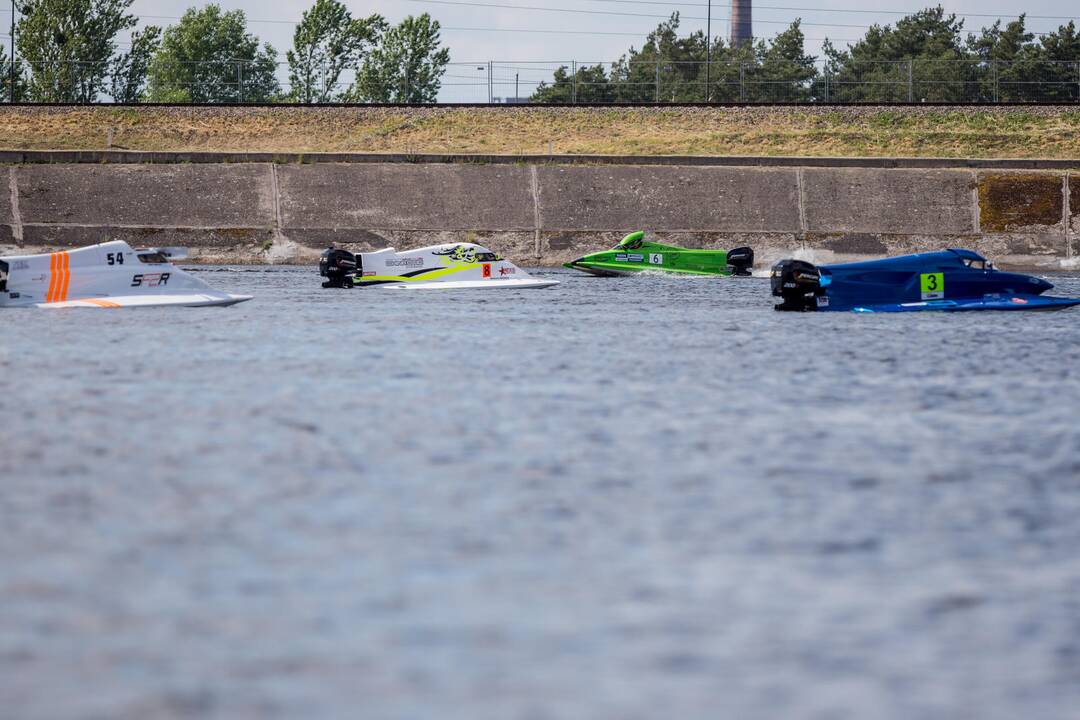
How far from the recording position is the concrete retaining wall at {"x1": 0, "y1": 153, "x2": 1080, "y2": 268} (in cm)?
6588

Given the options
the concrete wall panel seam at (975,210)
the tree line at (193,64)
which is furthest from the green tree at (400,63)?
the concrete wall panel seam at (975,210)

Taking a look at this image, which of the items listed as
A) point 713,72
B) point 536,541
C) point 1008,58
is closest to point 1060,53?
point 1008,58

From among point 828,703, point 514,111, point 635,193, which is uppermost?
point 514,111

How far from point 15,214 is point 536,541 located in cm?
6150

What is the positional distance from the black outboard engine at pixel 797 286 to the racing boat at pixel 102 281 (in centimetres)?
1424

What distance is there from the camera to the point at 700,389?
70.7 ft

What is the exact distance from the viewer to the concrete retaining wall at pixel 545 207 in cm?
6588

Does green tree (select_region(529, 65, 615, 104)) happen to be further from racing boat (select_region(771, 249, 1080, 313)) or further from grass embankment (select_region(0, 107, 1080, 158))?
racing boat (select_region(771, 249, 1080, 313))

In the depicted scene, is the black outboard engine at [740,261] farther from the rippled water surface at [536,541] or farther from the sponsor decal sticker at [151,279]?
the rippled water surface at [536,541]

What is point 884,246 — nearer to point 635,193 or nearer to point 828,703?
point 635,193

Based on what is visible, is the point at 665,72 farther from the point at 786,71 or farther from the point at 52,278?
the point at 52,278

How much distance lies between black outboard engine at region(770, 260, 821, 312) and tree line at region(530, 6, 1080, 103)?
6230 cm

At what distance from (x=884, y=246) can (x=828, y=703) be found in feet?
194

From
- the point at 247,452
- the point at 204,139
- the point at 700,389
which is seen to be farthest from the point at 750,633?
the point at 204,139
